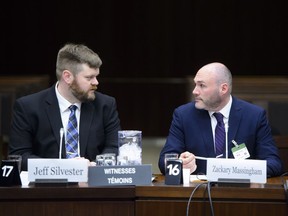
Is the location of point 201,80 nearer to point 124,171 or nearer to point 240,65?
point 124,171

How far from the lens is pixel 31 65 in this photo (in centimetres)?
1206

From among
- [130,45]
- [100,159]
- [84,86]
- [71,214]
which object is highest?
[130,45]

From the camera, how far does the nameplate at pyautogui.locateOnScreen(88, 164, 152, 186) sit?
384 cm

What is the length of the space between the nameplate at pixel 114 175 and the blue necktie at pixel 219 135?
98 cm

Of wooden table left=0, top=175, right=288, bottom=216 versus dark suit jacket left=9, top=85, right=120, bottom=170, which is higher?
dark suit jacket left=9, top=85, right=120, bottom=170

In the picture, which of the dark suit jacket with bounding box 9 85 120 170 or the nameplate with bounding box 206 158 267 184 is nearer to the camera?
the nameplate with bounding box 206 158 267 184

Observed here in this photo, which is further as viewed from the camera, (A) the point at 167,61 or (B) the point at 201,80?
(A) the point at 167,61

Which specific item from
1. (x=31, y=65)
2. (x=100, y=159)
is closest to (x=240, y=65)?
(x=31, y=65)

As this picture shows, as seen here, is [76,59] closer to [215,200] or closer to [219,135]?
[219,135]

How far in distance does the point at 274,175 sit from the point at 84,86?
4.14 ft

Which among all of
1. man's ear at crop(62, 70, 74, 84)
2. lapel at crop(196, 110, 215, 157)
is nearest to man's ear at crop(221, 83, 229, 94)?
lapel at crop(196, 110, 215, 157)

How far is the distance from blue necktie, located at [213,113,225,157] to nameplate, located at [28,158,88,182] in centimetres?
113

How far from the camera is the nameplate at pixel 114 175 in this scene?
3838 millimetres

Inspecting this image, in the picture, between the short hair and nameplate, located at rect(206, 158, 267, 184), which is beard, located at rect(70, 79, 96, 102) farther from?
nameplate, located at rect(206, 158, 267, 184)
